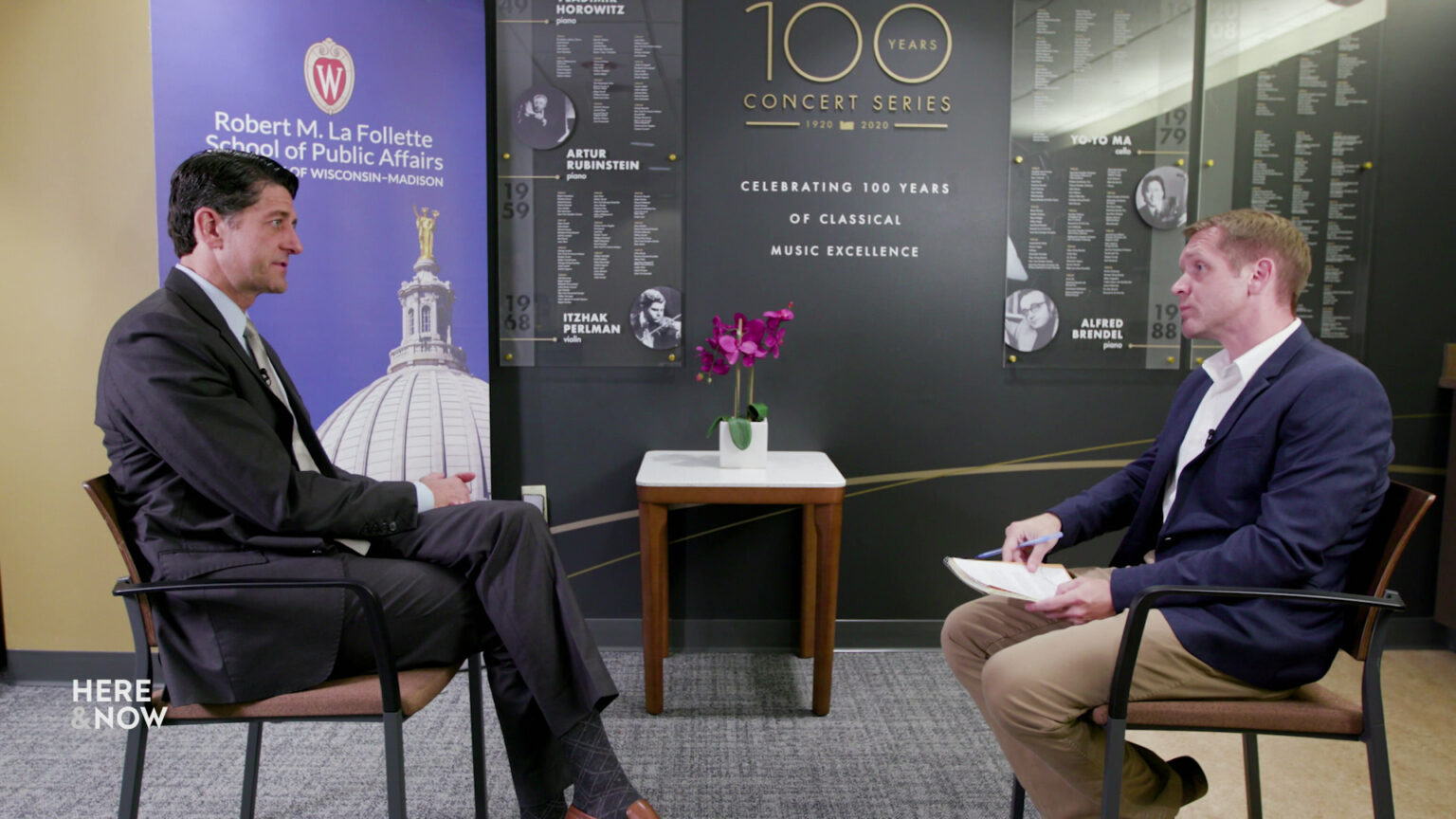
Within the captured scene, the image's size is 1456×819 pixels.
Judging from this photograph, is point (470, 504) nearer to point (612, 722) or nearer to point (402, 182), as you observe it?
point (612, 722)

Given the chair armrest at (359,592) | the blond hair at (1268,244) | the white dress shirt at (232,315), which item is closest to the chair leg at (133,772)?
the chair armrest at (359,592)

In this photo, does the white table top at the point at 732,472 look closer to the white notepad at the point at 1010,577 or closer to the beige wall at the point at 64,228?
the white notepad at the point at 1010,577

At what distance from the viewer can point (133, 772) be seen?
1.62m

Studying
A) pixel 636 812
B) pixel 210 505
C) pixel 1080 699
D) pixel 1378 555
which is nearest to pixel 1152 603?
pixel 1080 699

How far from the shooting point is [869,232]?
3.30 metres

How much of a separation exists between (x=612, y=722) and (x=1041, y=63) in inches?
108

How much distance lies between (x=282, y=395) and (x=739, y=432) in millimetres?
1385

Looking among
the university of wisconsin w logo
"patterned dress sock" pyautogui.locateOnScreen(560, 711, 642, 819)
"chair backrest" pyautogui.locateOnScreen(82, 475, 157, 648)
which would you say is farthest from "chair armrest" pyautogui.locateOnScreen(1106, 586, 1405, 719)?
the university of wisconsin w logo

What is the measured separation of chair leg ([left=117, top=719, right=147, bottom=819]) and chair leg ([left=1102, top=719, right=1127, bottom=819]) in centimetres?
174

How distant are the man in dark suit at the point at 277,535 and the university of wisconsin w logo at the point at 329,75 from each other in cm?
114

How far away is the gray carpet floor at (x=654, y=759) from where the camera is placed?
2.30m

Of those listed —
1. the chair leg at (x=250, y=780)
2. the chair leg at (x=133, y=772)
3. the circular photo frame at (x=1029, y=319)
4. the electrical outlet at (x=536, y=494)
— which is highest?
the circular photo frame at (x=1029, y=319)

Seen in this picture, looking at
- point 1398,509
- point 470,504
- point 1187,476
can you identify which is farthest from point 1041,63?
point 470,504

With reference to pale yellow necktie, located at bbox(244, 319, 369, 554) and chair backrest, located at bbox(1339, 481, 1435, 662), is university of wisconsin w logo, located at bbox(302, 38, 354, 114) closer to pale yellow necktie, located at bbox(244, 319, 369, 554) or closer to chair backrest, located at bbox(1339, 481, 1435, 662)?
pale yellow necktie, located at bbox(244, 319, 369, 554)
